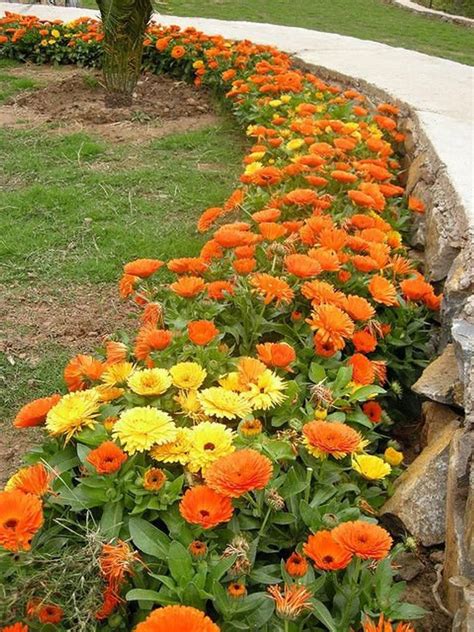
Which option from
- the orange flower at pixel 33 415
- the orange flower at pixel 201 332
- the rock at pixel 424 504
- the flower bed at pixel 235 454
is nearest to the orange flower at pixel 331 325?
the flower bed at pixel 235 454

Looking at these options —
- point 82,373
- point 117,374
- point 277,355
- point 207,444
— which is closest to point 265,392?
point 277,355

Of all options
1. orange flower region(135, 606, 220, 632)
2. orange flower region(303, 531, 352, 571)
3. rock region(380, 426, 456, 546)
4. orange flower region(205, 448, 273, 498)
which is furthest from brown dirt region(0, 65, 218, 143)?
orange flower region(135, 606, 220, 632)

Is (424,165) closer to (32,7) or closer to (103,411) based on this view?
(103,411)

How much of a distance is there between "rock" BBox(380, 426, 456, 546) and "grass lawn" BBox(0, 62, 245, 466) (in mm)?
1449

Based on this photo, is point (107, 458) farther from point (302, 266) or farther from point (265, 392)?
point (302, 266)

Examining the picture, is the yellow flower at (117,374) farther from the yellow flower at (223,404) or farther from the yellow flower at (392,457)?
the yellow flower at (392,457)

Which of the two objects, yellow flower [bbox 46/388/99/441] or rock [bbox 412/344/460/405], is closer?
yellow flower [bbox 46/388/99/441]

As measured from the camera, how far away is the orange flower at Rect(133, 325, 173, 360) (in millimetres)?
1856

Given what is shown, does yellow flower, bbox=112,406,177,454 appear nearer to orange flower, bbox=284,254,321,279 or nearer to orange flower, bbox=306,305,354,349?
orange flower, bbox=306,305,354,349

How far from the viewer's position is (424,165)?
3412mm

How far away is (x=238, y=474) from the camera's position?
4.44 feet

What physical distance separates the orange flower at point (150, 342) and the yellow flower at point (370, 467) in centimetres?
55

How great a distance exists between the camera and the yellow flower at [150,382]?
1.69m

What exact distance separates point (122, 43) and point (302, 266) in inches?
165
